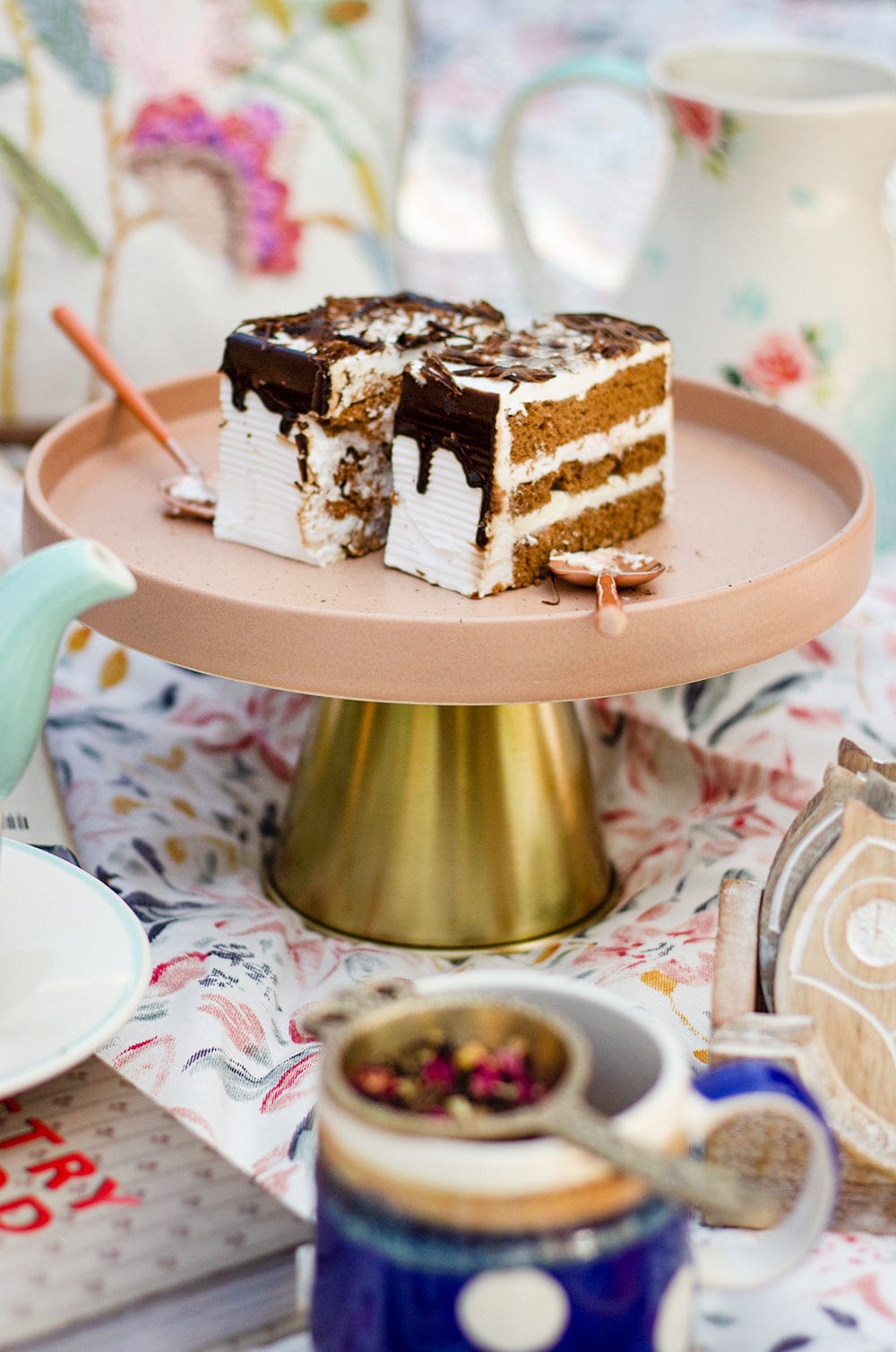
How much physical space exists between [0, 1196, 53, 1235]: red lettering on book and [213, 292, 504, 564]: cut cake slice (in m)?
0.42

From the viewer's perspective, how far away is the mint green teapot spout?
59 cm

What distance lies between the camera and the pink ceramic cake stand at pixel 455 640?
73cm

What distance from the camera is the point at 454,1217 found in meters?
0.42

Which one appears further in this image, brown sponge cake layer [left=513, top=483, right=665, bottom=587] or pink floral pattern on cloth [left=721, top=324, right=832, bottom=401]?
pink floral pattern on cloth [left=721, top=324, right=832, bottom=401]

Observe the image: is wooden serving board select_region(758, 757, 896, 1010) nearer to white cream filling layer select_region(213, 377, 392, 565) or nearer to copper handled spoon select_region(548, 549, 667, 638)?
copper handled spoon select_region(548, 549, 667, 638)

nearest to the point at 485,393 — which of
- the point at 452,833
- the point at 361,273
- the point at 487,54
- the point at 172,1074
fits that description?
the point at 452,833

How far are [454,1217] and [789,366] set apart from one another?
86cm

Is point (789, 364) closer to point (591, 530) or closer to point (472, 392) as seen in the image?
point (591, 530)

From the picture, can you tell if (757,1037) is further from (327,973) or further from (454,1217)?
(327,973)

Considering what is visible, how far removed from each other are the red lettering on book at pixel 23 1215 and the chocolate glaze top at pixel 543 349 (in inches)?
17.9

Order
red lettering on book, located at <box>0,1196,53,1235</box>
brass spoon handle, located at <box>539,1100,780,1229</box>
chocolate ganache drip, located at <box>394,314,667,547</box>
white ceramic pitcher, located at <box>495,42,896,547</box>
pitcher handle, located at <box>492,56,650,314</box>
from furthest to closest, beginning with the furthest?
pitcher handle, located at <box>492,56,650,314</box>
white ceramic pitcher, located at <box>495,42,896,547</box>
chocolate ganache drip, located at <box>394,314,667,547</box>
red lettering on book, located at <box>0,1196,53,1235</box>
brass spoon handle, located at <box>539,1100,780,1229</box>

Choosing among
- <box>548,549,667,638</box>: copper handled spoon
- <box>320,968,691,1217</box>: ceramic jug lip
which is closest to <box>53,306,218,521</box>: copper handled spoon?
<box>548,549,667,638</box>: copper handled spoon

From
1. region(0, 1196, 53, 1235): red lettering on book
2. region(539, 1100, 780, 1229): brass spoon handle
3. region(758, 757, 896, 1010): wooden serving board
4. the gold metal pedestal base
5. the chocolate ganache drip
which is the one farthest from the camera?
the gold metal pedestal base

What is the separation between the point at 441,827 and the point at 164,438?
0.32 meters
